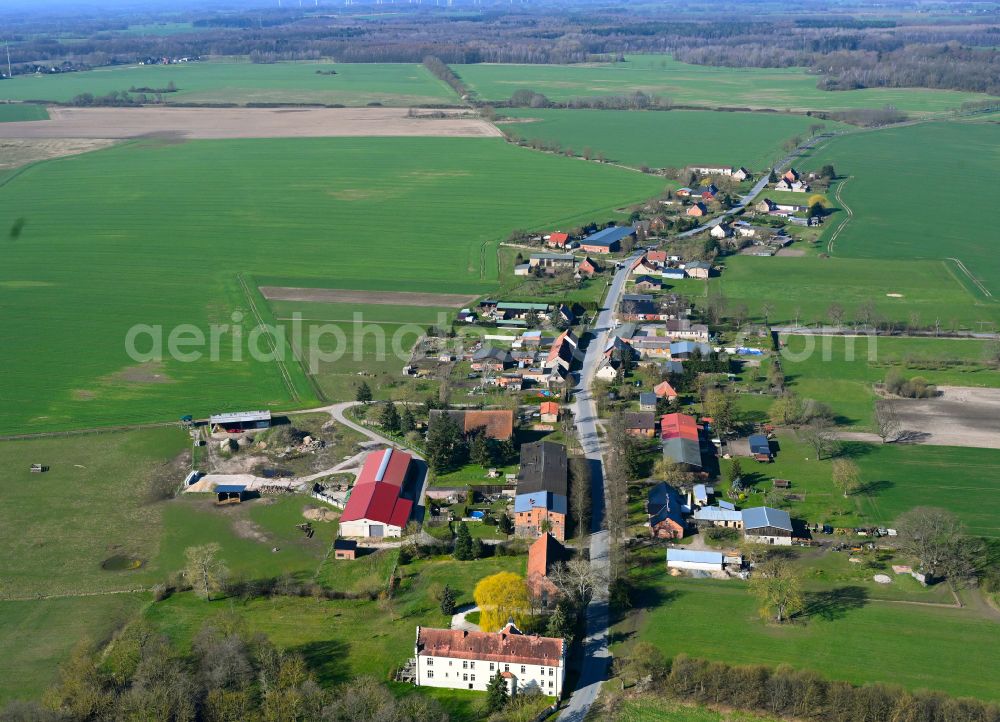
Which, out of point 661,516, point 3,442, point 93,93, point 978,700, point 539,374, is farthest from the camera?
point 93,93

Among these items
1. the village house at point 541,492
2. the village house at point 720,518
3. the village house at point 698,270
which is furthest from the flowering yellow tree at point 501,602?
the village house at point 698,270

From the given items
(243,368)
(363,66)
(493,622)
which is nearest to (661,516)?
(493,622)

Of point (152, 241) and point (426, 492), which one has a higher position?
point (152, 241)

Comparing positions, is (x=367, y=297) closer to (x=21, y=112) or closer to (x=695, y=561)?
(x=695, y=561)

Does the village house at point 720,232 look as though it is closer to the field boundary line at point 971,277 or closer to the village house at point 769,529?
the field boundary line at point 971,277

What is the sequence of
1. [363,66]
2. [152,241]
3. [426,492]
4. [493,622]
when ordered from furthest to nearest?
[363,66] → [152,241] → [426,492] → [493,622]

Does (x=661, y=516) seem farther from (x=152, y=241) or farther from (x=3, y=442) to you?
(x=152, y=241)

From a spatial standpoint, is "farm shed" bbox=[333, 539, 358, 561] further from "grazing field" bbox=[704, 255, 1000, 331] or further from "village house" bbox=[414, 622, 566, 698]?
"grazing field" bbox=[704, 255, 1000, 331]
